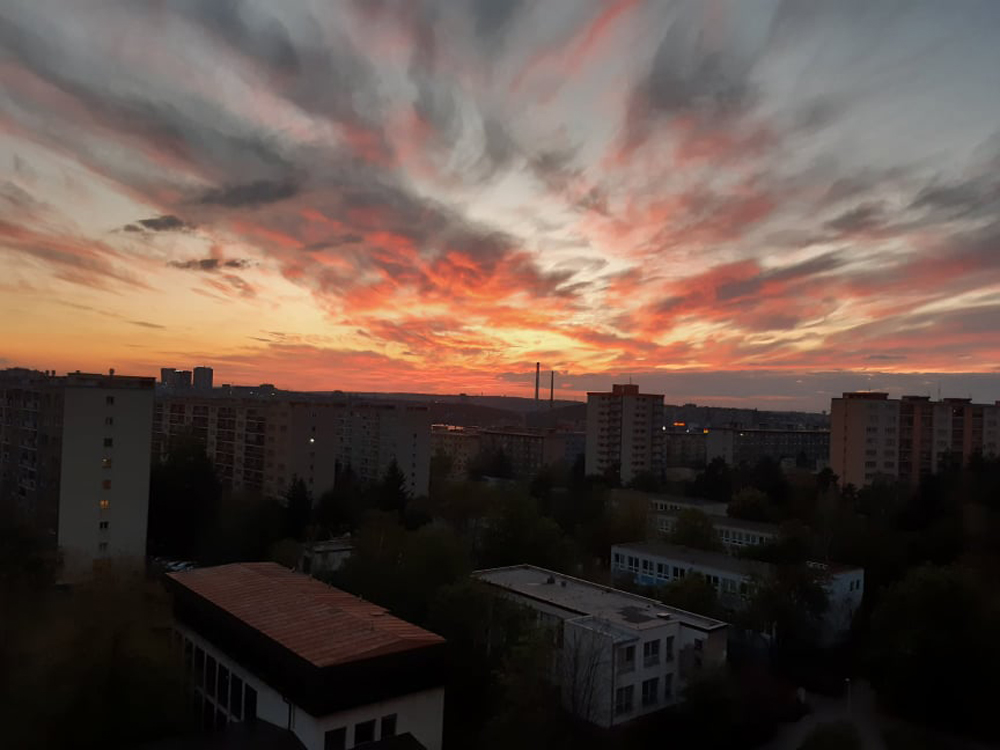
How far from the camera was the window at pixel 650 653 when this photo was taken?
467 inches

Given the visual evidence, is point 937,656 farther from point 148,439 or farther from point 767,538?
point 148,439

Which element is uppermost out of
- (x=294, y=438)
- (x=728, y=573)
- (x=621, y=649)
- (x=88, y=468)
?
(x=294, y=438)

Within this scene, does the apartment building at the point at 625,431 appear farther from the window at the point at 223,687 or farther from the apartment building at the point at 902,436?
the window at the point at 223,687

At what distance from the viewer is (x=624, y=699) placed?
11539 millimetres

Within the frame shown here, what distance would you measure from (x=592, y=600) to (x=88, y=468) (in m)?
13.4

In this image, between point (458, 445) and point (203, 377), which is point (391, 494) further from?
point (203, 377)

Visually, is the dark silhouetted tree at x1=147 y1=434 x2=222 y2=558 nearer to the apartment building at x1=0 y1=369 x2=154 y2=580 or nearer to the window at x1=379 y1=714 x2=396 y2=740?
the apartment building at x1=0 y1=369 x2=154 y2=580

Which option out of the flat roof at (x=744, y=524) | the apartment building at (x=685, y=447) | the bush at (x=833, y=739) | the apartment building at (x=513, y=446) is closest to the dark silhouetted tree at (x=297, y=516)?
the flat roof at (x=744, y=524)

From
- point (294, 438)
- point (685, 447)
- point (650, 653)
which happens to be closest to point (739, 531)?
point (650, 653)

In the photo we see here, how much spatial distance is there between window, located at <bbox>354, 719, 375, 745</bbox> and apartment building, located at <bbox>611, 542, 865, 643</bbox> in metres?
9.28

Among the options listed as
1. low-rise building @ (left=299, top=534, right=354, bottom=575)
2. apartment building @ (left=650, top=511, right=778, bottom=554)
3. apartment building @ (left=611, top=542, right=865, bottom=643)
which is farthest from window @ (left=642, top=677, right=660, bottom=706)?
apartment building @ (left=650, top=511, right=778, bottom=554)

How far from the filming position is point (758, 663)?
14578 mm

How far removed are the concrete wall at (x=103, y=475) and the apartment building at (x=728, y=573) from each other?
41.6 ft

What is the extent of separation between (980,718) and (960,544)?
832 centimetres
